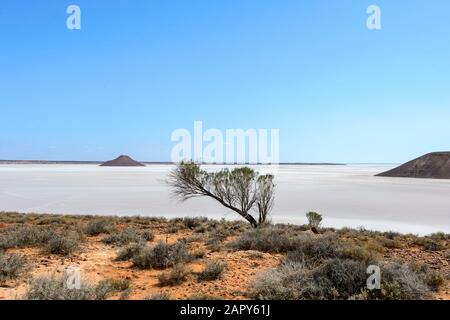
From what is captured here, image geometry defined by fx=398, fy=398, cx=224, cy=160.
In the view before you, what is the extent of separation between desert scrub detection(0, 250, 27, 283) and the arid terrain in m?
0.02

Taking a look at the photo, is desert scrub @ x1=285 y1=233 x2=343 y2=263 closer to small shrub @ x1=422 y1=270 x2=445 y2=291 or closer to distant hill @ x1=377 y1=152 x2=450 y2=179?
small shrub @ x1=422 y1=270 x2=445 y2=291

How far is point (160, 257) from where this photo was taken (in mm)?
8875

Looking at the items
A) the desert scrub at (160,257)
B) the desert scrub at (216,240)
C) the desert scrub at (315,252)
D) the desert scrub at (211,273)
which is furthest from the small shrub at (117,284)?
the desert scrub at (216,240)

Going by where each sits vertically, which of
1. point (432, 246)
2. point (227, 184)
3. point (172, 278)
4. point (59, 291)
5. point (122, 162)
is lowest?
point (432, 246)

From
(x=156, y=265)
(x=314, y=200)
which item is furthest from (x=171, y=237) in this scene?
(x=314, y=200)

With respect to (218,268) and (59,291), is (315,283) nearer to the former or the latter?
(218,268)

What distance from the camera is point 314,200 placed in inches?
1357

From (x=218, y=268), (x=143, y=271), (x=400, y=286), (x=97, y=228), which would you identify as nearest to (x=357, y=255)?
(x=400, y=286)

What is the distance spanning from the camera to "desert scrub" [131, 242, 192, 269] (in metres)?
8.70

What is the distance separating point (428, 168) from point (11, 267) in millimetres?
81659
